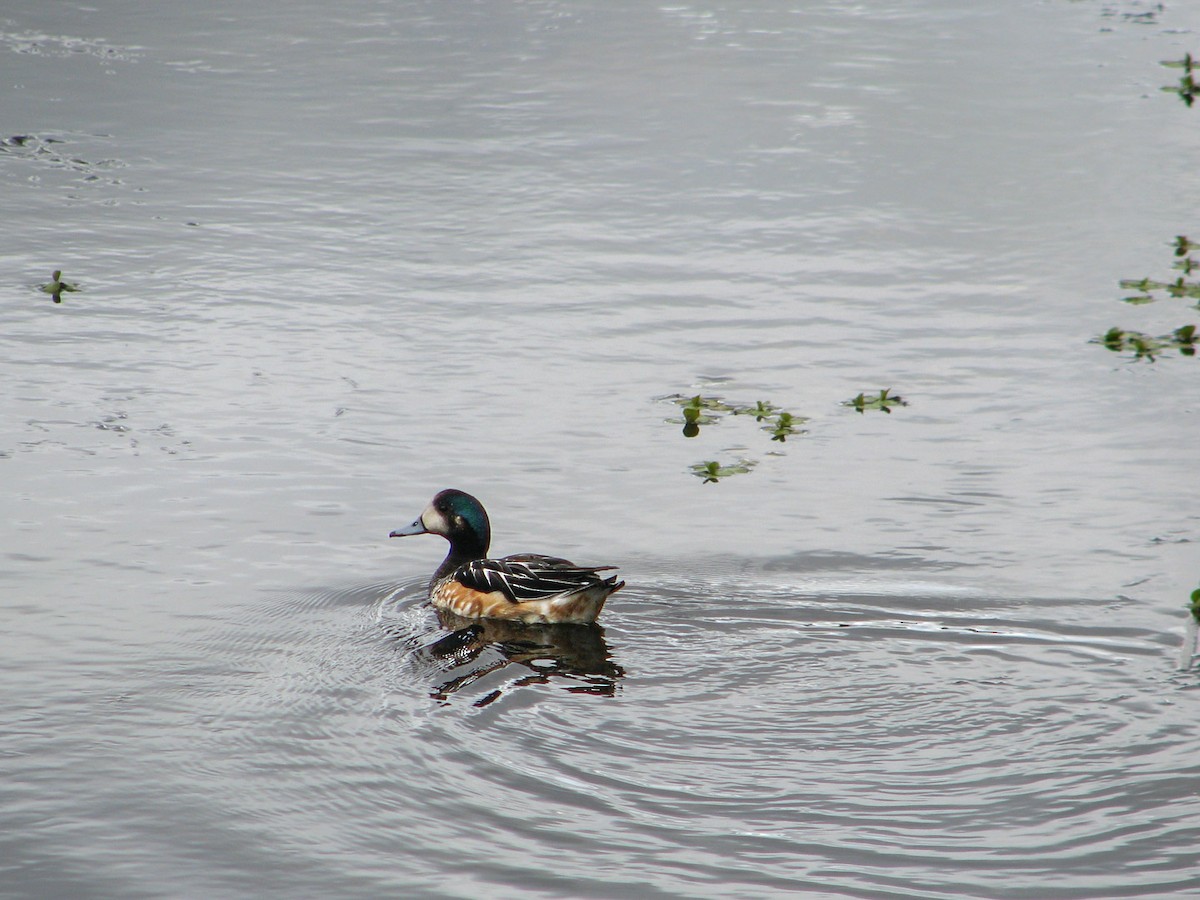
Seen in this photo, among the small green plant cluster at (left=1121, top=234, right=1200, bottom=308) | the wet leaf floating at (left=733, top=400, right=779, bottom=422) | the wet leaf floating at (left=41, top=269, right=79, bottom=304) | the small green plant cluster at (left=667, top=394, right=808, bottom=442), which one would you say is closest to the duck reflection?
the small green plant cluster at (left=667, top=394, right=808, bottom=442)

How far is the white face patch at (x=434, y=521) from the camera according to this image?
901 cm

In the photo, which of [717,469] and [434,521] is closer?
[434,521]

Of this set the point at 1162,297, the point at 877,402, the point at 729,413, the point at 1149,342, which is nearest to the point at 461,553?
the point at 729,413

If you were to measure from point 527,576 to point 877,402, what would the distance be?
3.85 metres

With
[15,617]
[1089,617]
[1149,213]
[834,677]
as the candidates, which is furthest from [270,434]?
[1149,213]

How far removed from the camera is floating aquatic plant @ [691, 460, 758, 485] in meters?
10.4

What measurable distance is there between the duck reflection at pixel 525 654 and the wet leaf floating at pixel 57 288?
5.90 m

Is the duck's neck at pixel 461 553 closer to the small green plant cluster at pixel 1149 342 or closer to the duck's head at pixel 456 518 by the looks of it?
the duck's head at pixel 456 518

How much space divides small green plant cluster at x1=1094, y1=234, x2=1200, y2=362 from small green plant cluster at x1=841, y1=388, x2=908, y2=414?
2153 millimetres

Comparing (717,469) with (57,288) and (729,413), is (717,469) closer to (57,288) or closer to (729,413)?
(729,413)

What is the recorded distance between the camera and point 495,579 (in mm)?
8609

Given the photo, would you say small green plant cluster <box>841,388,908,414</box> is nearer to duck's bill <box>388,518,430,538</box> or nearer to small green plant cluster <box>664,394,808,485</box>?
small green plant cluster <box>664,394,808,485</box>

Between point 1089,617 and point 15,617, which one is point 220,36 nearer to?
point 15,617

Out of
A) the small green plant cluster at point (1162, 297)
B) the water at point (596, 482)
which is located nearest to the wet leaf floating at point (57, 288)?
the water at point (596, 482)
